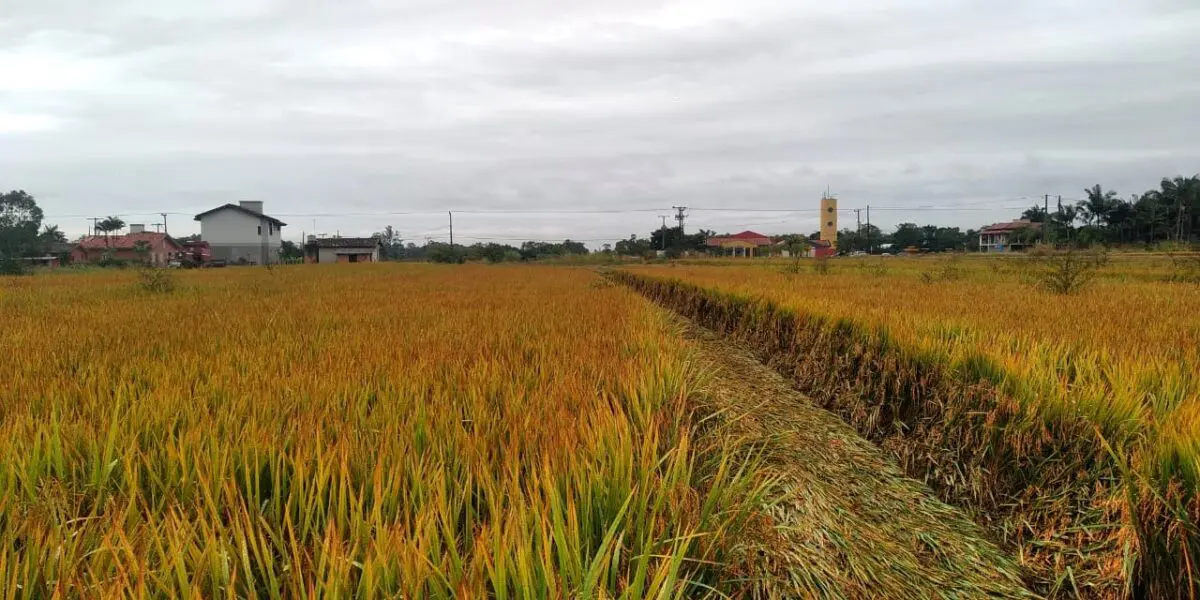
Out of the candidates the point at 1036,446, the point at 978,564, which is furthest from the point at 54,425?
the point at 1036,446

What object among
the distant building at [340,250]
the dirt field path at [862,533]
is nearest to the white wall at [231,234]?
the distant building at [340,250]

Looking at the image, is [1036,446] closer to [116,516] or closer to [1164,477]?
[1164,477]

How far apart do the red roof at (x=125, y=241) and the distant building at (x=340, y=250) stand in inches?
485

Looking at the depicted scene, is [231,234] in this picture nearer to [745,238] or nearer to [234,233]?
[234,233]

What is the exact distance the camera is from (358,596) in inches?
32.9

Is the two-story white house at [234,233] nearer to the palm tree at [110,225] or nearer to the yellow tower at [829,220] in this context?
the palm tree at [110,225]

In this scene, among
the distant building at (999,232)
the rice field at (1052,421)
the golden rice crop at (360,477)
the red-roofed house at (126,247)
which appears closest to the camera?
the golden rice crop at (360,477)

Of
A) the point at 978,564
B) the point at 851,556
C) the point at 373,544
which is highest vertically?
the point at 373,544

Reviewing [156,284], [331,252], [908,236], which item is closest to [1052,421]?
[156,284]

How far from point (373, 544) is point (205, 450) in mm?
1011

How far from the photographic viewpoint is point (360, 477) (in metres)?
1.38

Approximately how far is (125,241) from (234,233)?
16.0m

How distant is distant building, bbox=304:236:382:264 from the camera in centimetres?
5772

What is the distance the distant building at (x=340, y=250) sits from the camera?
5772 centimetres
